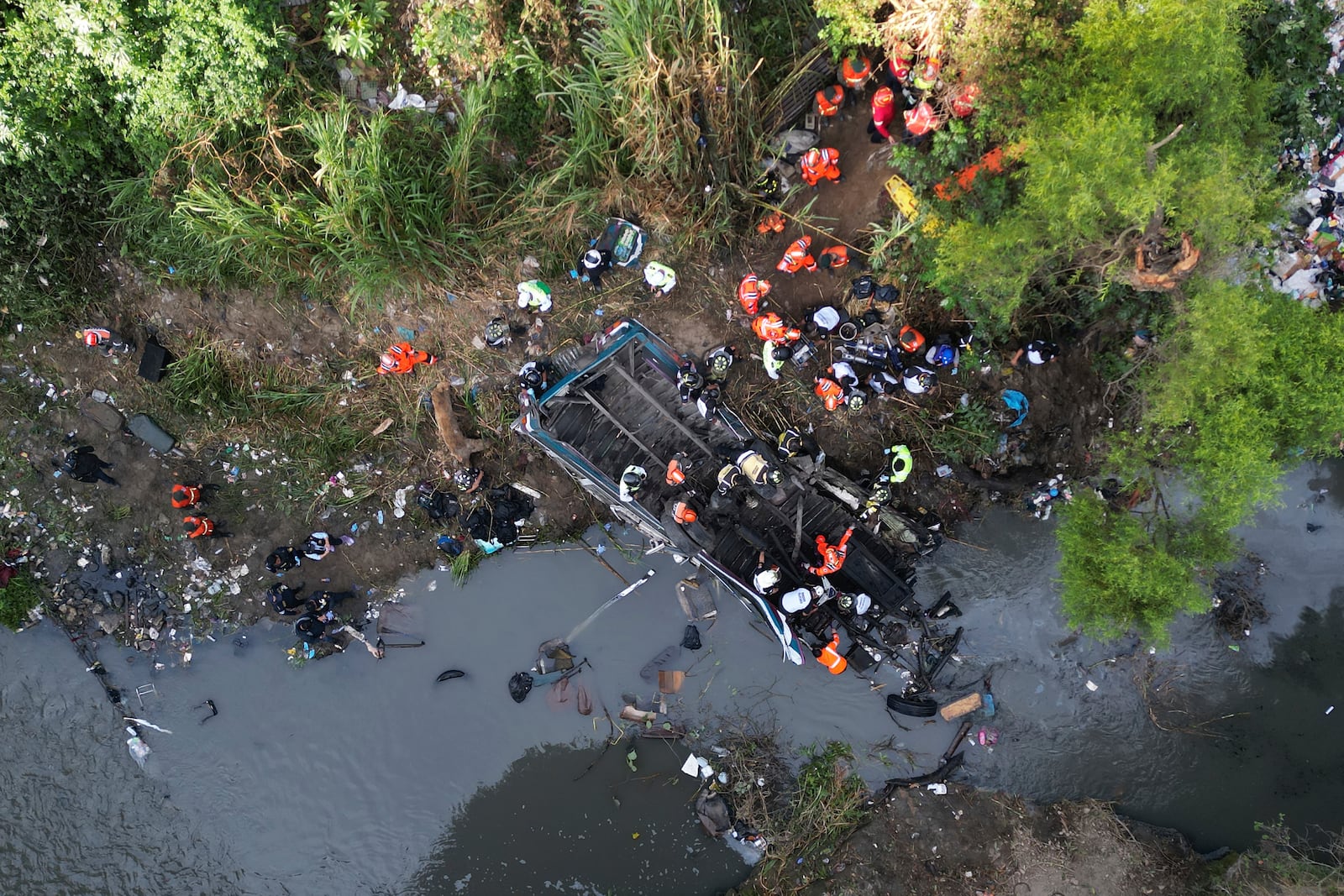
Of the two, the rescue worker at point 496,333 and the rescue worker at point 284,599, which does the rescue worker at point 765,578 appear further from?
the rescue worker at point 284,599

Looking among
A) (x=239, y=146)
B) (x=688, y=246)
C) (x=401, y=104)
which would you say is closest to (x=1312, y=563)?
(x=688, y=246)

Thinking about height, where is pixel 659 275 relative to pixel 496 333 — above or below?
above

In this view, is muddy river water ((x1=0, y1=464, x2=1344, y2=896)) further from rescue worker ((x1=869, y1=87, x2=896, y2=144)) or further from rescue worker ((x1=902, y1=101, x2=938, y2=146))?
rescue worker ((x1=869, y1=87, x2=896, y2=144))

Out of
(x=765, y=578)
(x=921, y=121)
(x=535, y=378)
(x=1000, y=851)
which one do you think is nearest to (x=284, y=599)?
(x=535, y=378)

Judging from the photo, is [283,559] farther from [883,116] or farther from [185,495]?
[883,116]

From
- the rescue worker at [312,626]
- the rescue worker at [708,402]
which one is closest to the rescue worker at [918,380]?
the rescue worker at [708,402]

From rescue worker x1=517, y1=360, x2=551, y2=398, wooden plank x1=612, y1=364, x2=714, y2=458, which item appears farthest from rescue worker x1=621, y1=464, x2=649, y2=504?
rescue worker x1=517, y1=360, x2=551, y2=398

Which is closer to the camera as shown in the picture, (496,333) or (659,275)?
(659,275)
